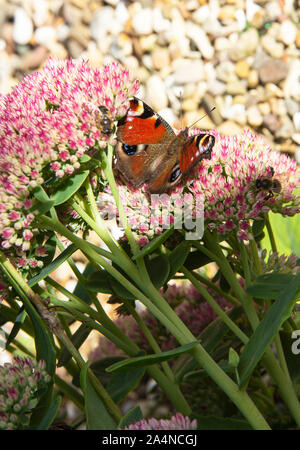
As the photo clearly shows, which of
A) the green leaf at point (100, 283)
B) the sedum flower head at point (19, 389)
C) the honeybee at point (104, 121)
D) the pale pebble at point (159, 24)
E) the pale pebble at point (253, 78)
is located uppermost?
the pale pebble at point (159, 24)

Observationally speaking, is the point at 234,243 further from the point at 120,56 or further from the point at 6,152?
the point at 120,56

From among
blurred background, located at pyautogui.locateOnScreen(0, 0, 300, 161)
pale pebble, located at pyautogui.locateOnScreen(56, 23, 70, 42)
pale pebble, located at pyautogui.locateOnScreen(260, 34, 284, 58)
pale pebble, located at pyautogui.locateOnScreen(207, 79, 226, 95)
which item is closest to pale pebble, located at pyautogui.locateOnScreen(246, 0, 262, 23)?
blurred background, located at pyautogui.locateOnScreen(0, 0, 300, 161)

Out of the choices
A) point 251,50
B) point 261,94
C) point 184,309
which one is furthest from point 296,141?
point 184,309

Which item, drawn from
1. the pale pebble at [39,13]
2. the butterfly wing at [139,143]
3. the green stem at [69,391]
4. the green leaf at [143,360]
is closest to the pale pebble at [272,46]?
the pale pebble at [39,13]

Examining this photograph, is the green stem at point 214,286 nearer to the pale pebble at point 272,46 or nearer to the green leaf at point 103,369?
the green leaf at point 103,369

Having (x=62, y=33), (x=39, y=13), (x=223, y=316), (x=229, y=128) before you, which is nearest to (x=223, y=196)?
(x=223, y=316)
